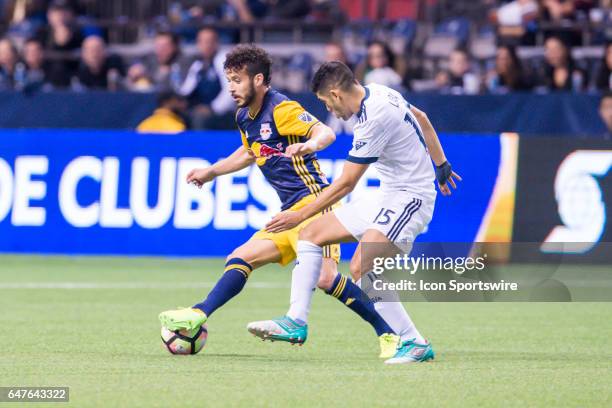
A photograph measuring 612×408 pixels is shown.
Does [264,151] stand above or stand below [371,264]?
above

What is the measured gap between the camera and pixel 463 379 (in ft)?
24.0

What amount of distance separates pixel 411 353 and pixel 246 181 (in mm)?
7496

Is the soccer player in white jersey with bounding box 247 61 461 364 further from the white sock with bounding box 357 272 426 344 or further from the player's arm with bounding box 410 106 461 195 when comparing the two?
the player's arm with bounding box 410 106 461 195

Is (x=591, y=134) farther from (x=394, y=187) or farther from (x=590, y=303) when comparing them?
(x=394, y=187)

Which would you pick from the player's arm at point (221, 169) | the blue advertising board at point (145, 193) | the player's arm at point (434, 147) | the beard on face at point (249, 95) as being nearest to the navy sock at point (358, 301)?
the player's arm at point (434, 147)

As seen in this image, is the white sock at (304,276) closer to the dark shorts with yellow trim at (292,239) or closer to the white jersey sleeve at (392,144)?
the dark shorts with yellow trim at (292,239)

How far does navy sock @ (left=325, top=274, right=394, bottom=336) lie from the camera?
8.45 m

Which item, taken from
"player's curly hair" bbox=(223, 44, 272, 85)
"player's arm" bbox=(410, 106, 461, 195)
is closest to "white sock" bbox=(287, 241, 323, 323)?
"player's arm" bbox=(410, 106, 461, 195)

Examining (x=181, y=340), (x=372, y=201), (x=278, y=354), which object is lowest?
(x=278, y=354)

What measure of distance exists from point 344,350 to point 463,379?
1563 millimetres

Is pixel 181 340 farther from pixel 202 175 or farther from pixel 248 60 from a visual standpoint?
pixel 248 60

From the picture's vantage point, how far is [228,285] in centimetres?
854

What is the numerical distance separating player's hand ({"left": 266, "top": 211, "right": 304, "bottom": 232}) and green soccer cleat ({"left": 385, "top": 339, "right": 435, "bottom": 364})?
98 cm

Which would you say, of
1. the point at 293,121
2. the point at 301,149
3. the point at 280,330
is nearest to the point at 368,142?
the point at 301,149
